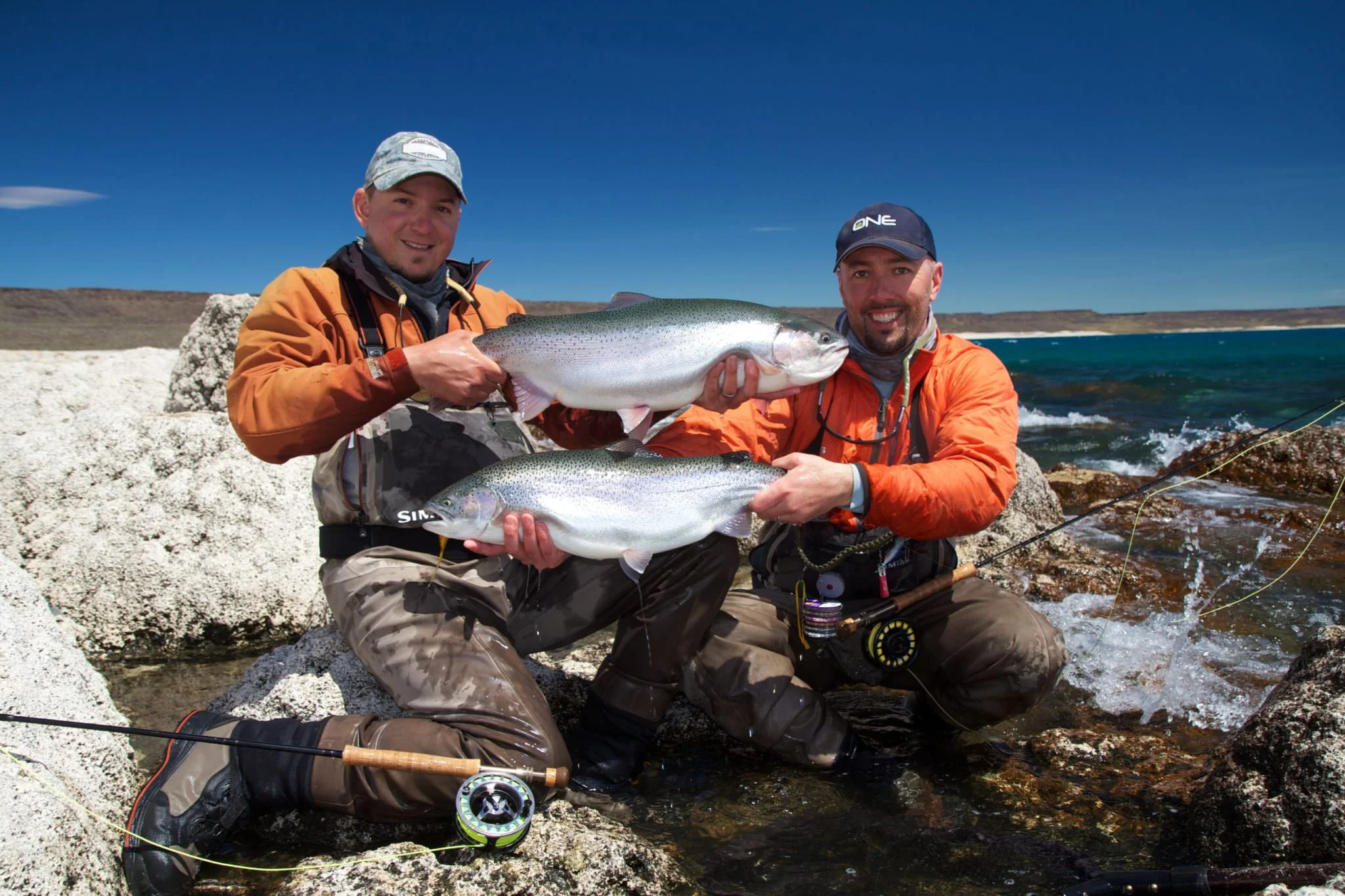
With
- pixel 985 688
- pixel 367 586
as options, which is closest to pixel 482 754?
pixel 367 586

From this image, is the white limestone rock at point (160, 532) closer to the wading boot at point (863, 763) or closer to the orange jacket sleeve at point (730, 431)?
the orange jacket sleeve at point (730, 431)

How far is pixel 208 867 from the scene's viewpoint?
3.29 metres

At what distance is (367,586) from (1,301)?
83.2m

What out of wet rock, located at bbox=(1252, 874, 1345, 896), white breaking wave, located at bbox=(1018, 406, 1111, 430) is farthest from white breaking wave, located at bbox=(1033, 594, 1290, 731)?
white breaking wave, located at bbox=(1018, 406, 1111, 430)

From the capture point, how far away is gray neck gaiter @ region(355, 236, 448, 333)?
4297 millimetres

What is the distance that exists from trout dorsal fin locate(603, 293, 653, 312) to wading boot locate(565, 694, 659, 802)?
1922mm

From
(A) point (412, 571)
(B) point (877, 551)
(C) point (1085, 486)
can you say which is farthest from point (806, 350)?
(C) point (1085, 486)

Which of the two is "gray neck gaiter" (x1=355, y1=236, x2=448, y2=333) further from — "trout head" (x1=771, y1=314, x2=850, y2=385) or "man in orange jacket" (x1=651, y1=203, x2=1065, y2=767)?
"trout head" (x1=771, y1=314, x2=850, y2=385)

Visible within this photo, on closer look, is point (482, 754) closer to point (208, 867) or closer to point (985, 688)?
point (208, 867)

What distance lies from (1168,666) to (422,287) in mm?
5379

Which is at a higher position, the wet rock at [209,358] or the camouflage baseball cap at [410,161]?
the camouflage baseball cap at [410,161]

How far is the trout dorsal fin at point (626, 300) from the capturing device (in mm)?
4082

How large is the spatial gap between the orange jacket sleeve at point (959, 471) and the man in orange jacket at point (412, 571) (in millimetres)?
818

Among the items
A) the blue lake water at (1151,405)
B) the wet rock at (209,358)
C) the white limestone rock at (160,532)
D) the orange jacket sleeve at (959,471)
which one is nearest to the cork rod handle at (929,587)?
the orange jacket sleeve at (959,471)
